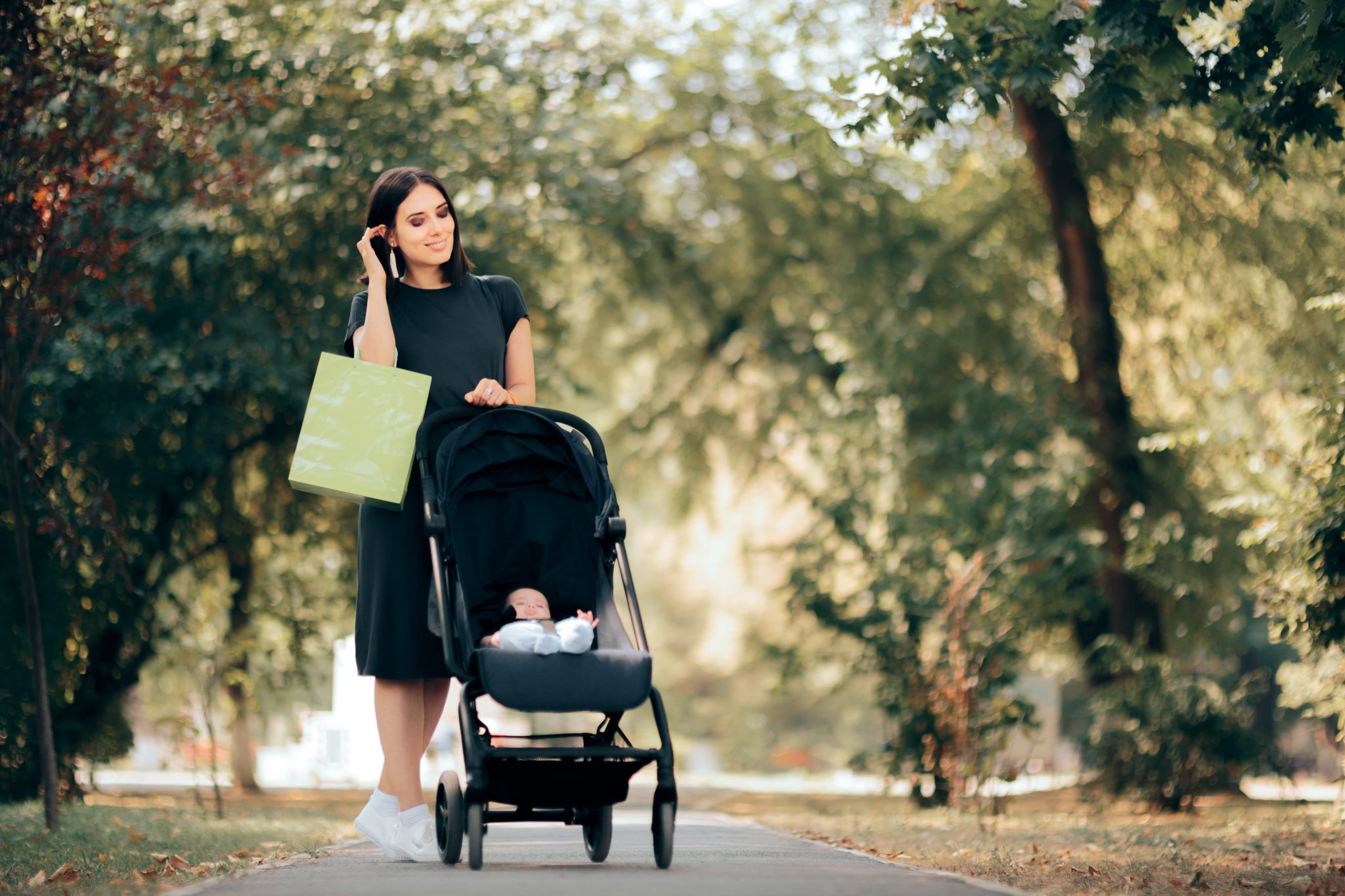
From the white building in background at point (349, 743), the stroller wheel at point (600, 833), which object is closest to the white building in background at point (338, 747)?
the white building in background at point (349, 743)

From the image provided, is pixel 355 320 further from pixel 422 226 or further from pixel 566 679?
pixel 566 679

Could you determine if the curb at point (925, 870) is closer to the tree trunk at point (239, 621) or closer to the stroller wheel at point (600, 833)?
the stroller wheel at point (600, 833)

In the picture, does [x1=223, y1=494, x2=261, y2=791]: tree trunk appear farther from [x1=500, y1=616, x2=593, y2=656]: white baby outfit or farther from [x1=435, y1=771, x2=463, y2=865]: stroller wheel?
[x1=500, y1=616, x2=593, y2=656]: white baby outfit

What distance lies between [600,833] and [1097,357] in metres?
10.6

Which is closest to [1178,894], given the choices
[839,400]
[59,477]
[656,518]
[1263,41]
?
[1263,41]

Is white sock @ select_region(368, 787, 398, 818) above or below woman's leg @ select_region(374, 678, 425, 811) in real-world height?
below

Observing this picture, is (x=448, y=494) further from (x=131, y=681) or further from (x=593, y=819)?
(x=131, y=681)

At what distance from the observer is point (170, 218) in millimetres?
10461

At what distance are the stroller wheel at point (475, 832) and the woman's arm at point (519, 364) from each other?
5.36 feet

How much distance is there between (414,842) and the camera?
530 cm

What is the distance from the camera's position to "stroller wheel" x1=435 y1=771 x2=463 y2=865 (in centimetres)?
485

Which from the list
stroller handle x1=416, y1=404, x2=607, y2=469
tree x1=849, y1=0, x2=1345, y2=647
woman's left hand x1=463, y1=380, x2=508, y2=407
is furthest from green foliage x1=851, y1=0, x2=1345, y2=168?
woman's left hand x1=463, y1=380, x2=508, y2=407

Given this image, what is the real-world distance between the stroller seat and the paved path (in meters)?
0.52

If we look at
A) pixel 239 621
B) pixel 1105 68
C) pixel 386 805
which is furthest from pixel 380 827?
pixel 239 621
